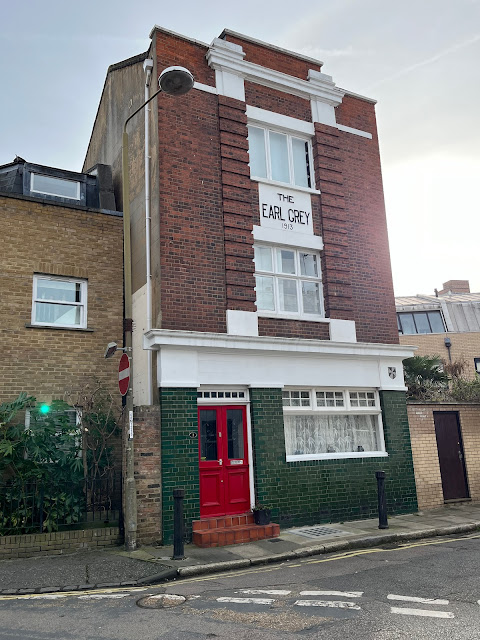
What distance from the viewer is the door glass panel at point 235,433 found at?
12.0 metres

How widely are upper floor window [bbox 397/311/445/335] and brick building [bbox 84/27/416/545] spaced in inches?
634

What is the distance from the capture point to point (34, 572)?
832 centimetres

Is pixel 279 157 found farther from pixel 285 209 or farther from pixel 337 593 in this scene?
pixel 337 593

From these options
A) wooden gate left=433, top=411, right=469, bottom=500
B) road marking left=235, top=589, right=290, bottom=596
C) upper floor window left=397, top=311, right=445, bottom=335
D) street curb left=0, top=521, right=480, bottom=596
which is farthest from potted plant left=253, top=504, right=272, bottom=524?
upper floor window left=397, top=311, right=445, bottom=335

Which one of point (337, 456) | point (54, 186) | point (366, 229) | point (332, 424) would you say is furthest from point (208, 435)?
point (54, 186)

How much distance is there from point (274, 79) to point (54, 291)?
25.9ft

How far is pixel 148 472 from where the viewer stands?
10500 mm

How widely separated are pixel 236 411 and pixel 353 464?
3249 mm

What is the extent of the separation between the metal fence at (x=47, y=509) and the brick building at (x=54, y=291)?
234cm

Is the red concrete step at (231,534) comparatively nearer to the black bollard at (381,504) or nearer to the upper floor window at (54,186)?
the black bollard at (381,504)

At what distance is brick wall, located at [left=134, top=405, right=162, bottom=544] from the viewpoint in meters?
10.3

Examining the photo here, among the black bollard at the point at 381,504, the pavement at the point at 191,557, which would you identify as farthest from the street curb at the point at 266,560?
the black bollard at the point at 381,504

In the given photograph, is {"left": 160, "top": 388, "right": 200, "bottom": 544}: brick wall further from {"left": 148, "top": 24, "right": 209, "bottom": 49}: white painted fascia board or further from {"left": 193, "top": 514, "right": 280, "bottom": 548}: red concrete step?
{"left": 148, "top": 24, "right": 209, "bottom": 49}: white painted fascia board

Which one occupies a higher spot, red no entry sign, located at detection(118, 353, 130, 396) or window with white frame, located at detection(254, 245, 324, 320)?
window with white frame, located at detection(254, 245, 324, 320)
